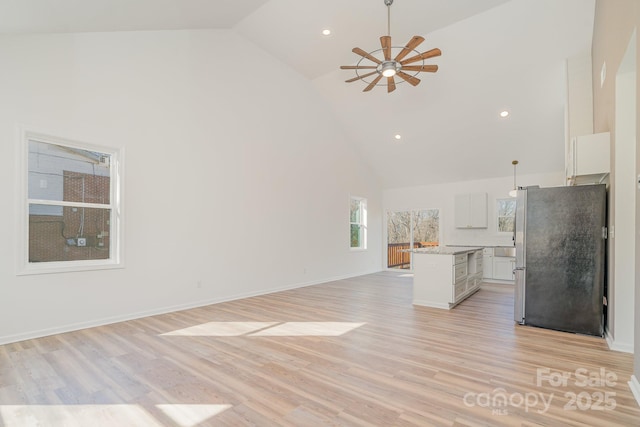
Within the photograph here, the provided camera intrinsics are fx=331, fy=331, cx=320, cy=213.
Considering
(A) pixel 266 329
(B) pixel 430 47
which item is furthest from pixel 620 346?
(B) pixel 430 47

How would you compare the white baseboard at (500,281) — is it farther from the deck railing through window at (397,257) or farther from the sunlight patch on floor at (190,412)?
the sunlight patch on floor at (190,412)

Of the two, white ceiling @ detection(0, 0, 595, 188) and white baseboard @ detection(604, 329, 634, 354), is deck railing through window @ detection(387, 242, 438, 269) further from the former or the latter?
white baseboard @ detection(604, 329, 634, 354)

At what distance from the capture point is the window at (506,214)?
825 cm

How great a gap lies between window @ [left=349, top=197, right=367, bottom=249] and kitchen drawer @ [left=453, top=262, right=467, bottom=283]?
3678 mm

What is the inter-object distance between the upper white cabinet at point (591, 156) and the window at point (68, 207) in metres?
5.65

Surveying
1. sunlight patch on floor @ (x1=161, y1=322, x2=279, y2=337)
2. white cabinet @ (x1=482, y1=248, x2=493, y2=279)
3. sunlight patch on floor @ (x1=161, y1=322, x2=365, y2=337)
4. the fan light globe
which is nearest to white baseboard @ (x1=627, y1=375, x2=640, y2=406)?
sunlight patch on floor @ (x1=161, y1=322, x2=365, y2=337)

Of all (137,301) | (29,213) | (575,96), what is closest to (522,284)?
(575,96)

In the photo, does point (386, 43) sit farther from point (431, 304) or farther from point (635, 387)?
point (635, 387)

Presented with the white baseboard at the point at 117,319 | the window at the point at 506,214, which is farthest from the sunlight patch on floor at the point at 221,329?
the window at the point at 506,214

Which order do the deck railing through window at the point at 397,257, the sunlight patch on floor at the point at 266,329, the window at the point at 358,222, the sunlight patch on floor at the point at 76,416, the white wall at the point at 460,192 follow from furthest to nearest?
1. the deck railing through window at the point at 397,257
2. the window at the point at 358,222
3. the white wall at the point at 460,192
4. the sunlight patch on floor at the point at 266,329
5. the sunlight patch on floor at the point at 76,416

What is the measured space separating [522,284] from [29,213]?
233 inches

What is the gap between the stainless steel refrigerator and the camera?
3.74m

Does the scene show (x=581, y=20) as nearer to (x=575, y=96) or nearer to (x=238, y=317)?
(x=575, y=96)

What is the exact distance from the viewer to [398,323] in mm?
4266
